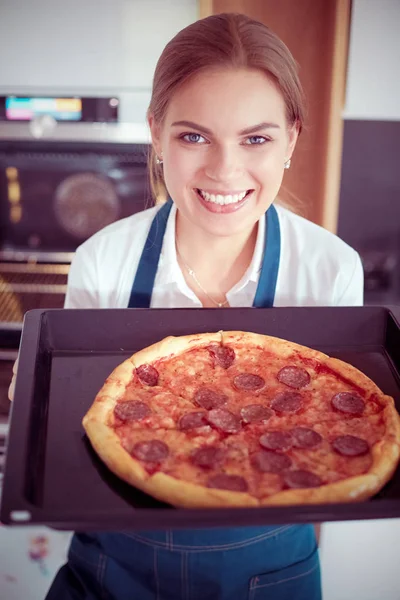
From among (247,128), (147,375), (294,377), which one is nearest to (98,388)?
(147,375)

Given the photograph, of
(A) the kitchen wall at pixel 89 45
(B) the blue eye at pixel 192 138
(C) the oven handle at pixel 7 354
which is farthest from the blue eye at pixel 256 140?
(C) the oven handle at pixel 7 354

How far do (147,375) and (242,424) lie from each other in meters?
0.28

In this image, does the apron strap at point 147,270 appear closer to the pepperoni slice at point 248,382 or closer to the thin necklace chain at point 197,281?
the thin necklace chain at point 197,281

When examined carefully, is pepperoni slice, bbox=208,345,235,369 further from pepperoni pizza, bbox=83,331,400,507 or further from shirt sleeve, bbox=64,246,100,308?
shirt sleeve, bbox=64,246,100,308

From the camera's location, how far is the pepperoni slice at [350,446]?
4.33 ft

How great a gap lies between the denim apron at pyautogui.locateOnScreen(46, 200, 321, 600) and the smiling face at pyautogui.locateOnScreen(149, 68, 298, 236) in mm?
779

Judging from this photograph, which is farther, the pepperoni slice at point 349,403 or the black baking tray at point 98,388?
the pepperoni slice at point 349,403

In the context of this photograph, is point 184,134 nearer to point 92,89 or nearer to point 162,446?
point 162,446

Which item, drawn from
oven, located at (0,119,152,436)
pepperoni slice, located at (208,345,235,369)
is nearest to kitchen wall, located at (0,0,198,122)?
oven, located at (0,119,152,436)

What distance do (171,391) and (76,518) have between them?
0.52m

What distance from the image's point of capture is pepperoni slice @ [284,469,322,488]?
122 centimetres

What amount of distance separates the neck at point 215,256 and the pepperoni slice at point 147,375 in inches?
18.0

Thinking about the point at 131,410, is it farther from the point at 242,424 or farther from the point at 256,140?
the point at 256,140

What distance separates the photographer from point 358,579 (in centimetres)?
231
